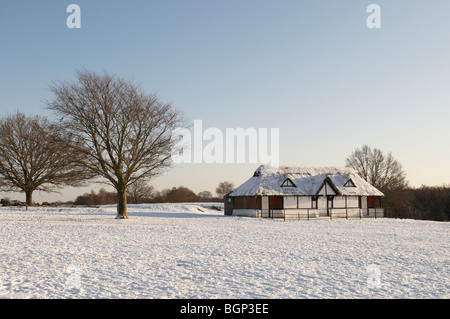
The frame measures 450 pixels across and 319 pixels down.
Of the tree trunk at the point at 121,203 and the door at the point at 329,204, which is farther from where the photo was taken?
the door at the point at 329,204

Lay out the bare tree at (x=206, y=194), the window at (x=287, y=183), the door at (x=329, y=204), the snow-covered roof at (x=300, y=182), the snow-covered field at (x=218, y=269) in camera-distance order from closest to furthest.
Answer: the snow-covered field at (x=218, y=269)
the snow-covered roof at (x=300, y=182)
the window at (x=287, y=183)
the door at (x=329, y=204)
the bare tree at (x=206, y=194)

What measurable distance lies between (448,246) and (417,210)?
5285 cm

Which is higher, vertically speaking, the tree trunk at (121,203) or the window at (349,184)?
the window at (349,184)

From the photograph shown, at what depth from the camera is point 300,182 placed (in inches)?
1816

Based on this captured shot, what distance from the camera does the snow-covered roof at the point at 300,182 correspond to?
43906mm

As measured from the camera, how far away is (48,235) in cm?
2084

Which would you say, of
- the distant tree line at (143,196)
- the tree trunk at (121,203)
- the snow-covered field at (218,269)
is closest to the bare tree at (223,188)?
the distant tree line at (143,196)

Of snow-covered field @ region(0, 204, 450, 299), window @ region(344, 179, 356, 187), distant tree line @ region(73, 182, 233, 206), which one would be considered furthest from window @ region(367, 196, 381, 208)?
distant tree line @ region(73, 182, 233, 206)

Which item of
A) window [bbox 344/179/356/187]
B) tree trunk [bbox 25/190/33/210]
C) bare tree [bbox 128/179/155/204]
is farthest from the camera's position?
bare tree [bbox 128/179/155/204]

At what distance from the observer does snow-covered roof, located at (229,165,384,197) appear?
4391cm

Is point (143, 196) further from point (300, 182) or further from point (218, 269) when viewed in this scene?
point (218, 269)

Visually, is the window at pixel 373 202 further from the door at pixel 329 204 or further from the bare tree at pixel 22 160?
the bare tree at pixel 22 160

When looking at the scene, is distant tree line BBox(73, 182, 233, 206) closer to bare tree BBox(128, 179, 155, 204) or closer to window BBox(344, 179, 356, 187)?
bare tree BBox(128, 179, 155, 204)
